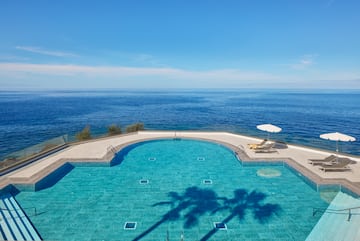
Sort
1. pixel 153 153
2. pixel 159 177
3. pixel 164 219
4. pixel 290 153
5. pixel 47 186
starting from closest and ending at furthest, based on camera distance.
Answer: pixel 164 219 → pixel 47 186 → pixel 159 177 → pixel 290 153 → pixel 153 153

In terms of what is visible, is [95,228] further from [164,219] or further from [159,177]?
[159,177]

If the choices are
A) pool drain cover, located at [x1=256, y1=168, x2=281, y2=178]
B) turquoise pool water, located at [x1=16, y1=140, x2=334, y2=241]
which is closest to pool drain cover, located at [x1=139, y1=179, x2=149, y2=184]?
turquoise pool water, located at [x1=16, y1=140, x2=334, y2=241]

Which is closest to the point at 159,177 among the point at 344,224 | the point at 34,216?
the point at 34,216

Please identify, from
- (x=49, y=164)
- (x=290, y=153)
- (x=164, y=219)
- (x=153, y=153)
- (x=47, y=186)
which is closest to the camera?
(x=164, y=219)

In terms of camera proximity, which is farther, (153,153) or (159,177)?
(153,153)

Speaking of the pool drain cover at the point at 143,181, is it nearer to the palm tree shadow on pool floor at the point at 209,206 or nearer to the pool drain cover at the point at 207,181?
the palm tree shadow on pool floor at the point at 209,206

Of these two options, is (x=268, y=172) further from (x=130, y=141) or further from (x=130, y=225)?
(x=130, y=141)

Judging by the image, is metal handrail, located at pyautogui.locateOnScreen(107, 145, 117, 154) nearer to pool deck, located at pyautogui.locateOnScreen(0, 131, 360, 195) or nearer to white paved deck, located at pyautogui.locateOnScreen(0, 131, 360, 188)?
pool deck, located at pyautogui.locateOnScreen(0, 131, 360, 195)
